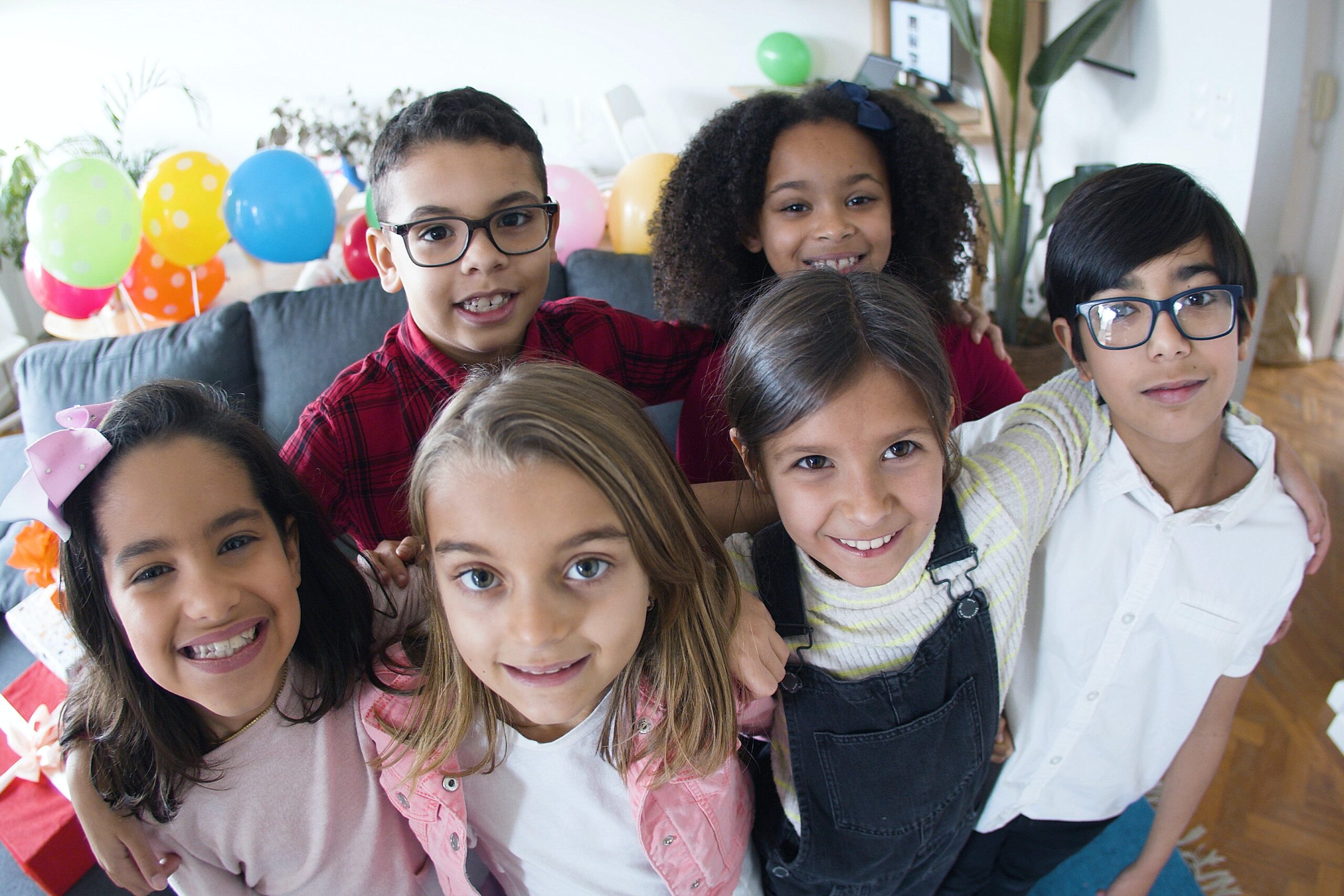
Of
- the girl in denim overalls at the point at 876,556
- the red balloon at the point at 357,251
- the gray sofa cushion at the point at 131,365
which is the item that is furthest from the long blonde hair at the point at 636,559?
the red balloon at the point at 357,251

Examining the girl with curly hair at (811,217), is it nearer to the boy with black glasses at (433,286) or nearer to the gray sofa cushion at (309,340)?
the boy with black glasses at (433,286)

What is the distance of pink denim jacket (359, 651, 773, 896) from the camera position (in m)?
0.95

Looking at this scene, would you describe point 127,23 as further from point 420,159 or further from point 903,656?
point 903,656

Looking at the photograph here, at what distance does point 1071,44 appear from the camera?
2.82m

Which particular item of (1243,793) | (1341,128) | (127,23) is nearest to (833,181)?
(1243,793)

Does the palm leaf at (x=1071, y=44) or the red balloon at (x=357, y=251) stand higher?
the palm leaf at (x=1071, y=44)

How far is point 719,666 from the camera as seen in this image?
3.04 ft

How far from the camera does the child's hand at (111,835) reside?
942 mm

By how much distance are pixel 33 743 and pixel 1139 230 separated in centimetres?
189

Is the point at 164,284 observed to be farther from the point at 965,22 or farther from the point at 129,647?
the point at 965,22

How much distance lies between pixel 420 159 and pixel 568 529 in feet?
2.14

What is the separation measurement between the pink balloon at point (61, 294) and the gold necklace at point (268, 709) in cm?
253

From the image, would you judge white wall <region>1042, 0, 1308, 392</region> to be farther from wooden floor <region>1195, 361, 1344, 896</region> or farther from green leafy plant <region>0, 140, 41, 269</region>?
green leafy plant <region>0, 140, 41, 269</region>

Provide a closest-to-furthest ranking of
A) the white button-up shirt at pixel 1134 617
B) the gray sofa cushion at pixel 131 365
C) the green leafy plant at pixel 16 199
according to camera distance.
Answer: the white button-up shirt at pixel 1134 617 → the gray sofa cushion at pixel 131 365 → the green leafy plant at pixel 16 199
